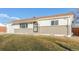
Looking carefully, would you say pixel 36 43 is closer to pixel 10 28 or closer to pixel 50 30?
pixel 50 30

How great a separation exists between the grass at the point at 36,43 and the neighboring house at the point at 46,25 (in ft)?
0.20

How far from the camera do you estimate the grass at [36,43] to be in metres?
2.51

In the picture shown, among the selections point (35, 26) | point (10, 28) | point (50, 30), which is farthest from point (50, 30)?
point (10, 28)

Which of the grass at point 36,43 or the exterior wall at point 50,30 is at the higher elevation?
the exterior wall at point 50,30

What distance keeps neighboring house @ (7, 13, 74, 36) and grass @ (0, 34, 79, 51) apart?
6 centimetres

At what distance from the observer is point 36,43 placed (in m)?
2.52

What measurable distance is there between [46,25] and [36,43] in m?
0.24

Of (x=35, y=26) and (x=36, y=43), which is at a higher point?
(x=35, y=26)

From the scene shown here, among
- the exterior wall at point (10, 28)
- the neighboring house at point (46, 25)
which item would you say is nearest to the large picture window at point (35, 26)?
the neighboring house at point (46, 25)

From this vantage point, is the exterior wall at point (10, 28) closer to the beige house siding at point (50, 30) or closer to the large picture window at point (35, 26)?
the beige house siding at point (50, 30)

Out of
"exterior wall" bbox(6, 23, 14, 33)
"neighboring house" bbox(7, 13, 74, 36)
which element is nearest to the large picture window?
"neighboring house" bbox(7, 13, 74, 36)
